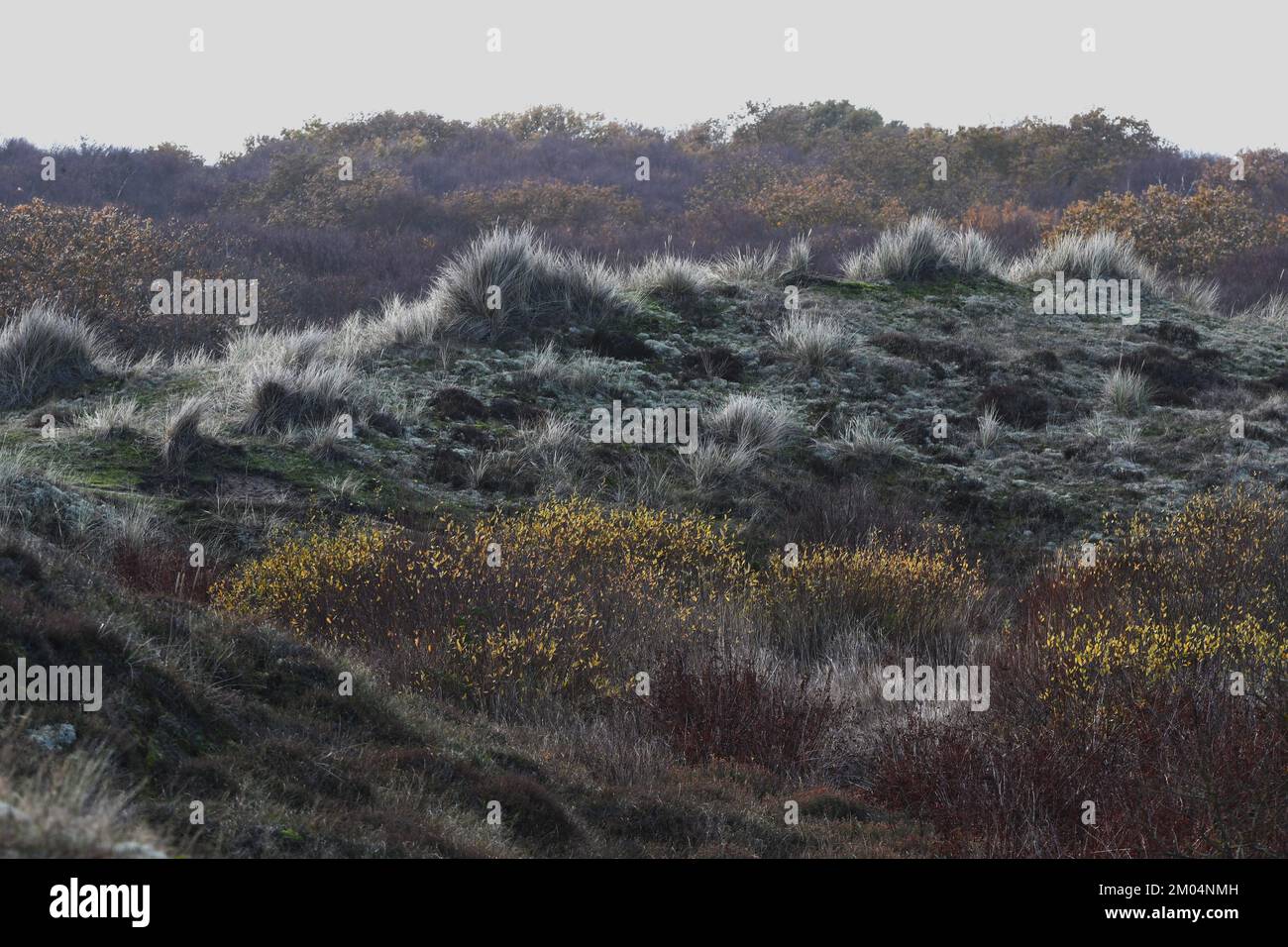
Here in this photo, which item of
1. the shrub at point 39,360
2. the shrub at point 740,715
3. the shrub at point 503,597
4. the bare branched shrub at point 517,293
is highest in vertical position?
the bare branched shrub at point 517,293

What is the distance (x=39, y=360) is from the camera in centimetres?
1070

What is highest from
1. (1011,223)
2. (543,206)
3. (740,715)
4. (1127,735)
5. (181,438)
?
(543,206)

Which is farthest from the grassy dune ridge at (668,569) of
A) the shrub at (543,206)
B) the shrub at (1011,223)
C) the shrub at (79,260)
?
the shrub at (543,206)

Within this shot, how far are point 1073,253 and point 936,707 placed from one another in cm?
993

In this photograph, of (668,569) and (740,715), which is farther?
(668,569)

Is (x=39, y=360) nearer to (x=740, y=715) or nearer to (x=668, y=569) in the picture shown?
(x=668, y=569)

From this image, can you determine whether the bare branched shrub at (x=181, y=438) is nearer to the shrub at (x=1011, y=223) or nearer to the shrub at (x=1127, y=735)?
the shrub at (x=1127, y=735)

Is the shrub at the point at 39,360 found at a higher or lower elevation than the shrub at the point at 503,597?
higher

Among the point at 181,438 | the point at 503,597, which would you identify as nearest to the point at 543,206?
the point at 181,438

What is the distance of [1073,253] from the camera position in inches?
577

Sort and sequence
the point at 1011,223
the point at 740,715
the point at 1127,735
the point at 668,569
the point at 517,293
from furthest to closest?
the point at 1011,223 < the point at 517,293 < the point at 668,569 < the point at 740,715 < the point at 1127,735

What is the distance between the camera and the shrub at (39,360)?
34.5 feet

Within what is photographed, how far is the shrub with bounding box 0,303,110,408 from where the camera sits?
34.5ft

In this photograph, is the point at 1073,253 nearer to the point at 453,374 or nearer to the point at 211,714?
the point at 453,374
